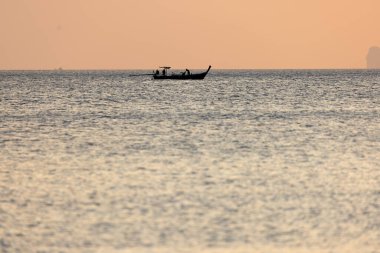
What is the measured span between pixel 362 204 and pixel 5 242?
1338cm

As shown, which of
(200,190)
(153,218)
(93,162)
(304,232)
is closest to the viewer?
(304,232)

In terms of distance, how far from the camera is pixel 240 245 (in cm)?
2517

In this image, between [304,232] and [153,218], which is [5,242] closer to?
[153,218]

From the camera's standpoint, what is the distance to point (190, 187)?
34906 millimetres

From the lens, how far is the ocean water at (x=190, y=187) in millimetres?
26172

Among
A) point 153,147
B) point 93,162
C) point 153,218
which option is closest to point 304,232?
point 153,218

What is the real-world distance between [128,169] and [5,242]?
48.9 feet

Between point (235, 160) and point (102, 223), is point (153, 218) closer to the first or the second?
point (102, 223)

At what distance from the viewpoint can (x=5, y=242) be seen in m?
26.0

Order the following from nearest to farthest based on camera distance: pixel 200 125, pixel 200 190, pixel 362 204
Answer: pixel 362 204 → pixel 200 190 → pixel 200 125

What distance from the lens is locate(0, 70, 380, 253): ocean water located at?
26.2 m

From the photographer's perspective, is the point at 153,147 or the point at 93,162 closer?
the point at 93,162

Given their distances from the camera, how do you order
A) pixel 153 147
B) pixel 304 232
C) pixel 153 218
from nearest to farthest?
pixel 304 232 < pixel 153 218 < pixel 153 147

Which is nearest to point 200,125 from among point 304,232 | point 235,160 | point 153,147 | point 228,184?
point 153,147
